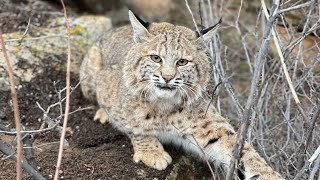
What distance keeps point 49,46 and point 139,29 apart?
6.85 feet

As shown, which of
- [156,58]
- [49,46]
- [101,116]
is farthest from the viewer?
[49,46]

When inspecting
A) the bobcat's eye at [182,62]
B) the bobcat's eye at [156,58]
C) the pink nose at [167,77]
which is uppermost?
the bobcat's eye at [156,58]

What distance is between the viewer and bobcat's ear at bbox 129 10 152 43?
16.7 ft

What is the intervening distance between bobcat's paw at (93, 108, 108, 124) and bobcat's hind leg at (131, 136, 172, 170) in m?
0.86

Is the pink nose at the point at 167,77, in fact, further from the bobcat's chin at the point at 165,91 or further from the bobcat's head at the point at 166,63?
the bobcat's chin at the point at 165,91

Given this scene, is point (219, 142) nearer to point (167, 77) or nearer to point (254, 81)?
point (167, 77)

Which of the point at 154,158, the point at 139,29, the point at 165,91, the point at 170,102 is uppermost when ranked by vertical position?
the point at 139,29

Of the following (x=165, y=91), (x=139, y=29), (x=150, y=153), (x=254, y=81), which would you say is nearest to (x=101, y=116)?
(x=150, y=153)

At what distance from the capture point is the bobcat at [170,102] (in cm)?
490

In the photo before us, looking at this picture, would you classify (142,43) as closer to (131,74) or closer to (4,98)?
(131,74)

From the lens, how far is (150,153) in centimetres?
512

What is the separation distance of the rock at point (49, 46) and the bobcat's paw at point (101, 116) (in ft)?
2.92

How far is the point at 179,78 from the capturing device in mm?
4867

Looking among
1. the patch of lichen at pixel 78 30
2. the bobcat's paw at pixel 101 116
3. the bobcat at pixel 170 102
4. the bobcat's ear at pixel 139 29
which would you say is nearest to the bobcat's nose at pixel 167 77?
the bobcat at pixel 170 102
